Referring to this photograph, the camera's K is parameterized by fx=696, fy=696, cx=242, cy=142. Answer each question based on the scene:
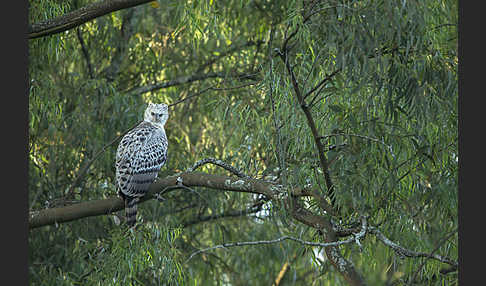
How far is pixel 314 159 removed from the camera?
118 inches

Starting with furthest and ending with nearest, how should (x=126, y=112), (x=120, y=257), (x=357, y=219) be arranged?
1. (x=126, y=112)
2. (x=120, y=257)
3. (x=357, y=219)

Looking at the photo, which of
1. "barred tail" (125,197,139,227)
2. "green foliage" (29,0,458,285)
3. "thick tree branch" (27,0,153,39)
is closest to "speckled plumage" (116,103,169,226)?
"barred tail" (125,197,139,227)

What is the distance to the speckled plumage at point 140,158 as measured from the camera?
11.0ft

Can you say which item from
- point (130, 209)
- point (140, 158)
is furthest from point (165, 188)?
point (140, 158)

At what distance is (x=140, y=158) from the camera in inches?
140

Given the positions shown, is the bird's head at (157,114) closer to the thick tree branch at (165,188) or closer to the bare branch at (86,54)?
the thick tree branch at (165,188)

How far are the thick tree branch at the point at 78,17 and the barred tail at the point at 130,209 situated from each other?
866mm

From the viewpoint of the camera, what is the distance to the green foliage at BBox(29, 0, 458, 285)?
8.73ft

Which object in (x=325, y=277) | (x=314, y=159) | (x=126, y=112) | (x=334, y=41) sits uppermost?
(x=126, y=112)

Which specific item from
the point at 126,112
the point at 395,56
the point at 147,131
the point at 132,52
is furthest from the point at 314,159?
the point at 132,52

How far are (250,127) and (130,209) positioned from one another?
2.63ft

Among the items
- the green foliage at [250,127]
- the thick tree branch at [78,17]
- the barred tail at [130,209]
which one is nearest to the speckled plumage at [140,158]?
the barred tail at [130,209]

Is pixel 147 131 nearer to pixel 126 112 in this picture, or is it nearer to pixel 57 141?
pixel 126 112

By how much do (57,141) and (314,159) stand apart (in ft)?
6.26
